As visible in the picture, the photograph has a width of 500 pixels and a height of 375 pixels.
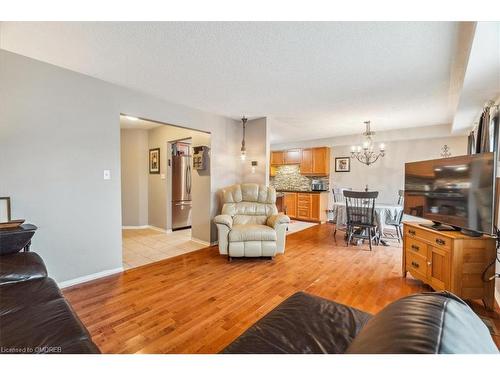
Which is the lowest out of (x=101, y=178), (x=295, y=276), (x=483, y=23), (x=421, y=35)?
(x=295, y=276)

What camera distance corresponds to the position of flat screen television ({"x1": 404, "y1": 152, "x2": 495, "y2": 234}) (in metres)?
1.88

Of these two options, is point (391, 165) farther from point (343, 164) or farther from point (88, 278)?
point (88, 278)

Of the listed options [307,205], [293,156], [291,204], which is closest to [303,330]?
[307,205]

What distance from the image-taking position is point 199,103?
333 cm

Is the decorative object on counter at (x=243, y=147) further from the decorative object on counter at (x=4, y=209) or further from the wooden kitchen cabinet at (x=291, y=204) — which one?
the decorative object on counter at (x=4, y=209)

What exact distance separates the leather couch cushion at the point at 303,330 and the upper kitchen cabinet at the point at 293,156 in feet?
18.9

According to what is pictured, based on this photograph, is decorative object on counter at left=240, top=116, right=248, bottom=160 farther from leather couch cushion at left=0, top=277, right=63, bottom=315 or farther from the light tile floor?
leather couch cushion at left=0, top=277, right=63, bottom=315

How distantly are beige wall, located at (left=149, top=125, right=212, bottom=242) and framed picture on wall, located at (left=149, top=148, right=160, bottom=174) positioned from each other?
0.10m

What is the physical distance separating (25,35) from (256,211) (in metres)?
3.17

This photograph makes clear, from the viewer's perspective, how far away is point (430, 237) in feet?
7.55

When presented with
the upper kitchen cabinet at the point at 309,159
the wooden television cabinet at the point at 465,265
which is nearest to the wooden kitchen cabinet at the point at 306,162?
the upper kitchen cabinet at the point at 309,159

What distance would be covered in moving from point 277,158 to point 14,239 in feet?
20.8

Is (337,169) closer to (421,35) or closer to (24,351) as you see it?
(421,35)

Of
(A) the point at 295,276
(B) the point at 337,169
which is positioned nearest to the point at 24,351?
(A) the point at 295,276
